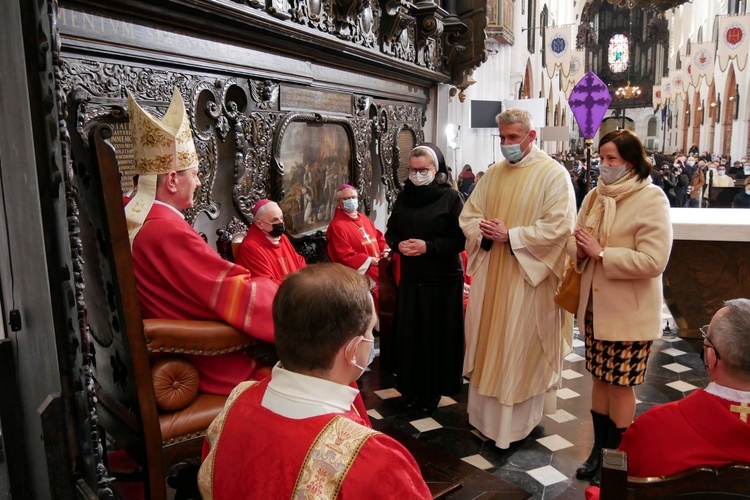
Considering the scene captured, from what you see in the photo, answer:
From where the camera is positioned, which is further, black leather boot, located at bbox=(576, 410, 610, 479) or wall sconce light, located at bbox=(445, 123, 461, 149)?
wall sconce light, located at bbox=(445, 123, 461, 149)

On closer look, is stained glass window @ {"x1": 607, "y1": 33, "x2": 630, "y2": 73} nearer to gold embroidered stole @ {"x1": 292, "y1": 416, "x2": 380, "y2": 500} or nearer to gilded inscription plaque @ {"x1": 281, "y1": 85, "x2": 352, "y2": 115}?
gilded inscription plaque @ {"x1": 281, "y1": 85, "x2": 352, "y2": 115}

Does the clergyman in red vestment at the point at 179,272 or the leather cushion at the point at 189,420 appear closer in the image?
the leather cushion at the point at 189,420

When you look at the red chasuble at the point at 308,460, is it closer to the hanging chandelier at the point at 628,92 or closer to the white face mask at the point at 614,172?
→ the white face mask at the point at 614,172

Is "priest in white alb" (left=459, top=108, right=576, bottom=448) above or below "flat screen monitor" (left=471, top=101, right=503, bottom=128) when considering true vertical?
below

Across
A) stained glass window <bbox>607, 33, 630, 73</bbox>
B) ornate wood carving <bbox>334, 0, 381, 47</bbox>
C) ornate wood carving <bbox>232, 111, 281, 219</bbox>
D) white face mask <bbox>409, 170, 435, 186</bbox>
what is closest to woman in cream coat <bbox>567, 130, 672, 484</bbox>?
white face mask <bbox>409, 170, 435, 186</bbox>

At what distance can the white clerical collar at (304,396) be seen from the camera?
51.7 inches

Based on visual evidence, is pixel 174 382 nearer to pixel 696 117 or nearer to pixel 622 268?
pixel 622 268

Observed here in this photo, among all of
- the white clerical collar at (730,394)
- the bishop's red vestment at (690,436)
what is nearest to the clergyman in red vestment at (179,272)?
the bishop's red vestment at (690,436)

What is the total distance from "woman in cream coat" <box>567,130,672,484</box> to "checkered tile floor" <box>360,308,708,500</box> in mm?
461

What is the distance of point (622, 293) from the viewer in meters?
3.14

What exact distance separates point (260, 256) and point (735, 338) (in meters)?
3.36

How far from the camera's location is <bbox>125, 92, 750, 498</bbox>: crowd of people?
1325 mm

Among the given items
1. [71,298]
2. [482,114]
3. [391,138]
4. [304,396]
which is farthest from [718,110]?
[71,298]

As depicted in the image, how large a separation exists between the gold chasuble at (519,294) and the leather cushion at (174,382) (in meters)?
2.01
